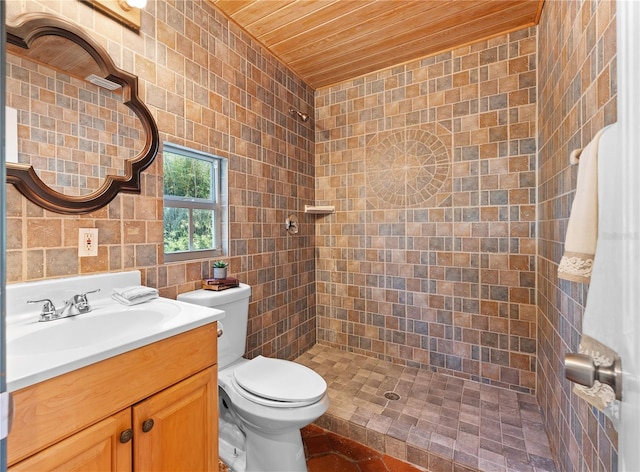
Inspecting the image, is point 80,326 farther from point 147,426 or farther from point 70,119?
point 70,119

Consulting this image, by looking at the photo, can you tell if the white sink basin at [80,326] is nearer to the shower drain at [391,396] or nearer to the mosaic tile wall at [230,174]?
the mosaic tile wall at [230,174]

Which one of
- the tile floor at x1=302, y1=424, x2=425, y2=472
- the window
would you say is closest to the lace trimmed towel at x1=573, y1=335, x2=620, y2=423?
the tile floor at x1=302, y1=424, x2=425, y2=472

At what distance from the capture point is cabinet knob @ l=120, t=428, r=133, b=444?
2.70 feet

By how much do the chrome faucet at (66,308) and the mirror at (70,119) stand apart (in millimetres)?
355

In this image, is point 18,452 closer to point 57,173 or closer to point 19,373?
point 19,373

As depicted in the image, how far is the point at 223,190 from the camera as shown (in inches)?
74.8

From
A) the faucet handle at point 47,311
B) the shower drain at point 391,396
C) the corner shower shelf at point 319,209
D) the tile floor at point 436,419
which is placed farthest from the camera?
the corner shower shelf at point 319,209

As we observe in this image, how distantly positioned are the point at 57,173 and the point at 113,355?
834 millimetres

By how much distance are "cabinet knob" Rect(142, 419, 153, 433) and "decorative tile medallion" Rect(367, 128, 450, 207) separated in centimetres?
212

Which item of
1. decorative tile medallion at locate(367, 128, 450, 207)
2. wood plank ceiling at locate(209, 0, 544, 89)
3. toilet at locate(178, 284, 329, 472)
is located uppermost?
wood plank ceiling at locate(209, 0, 544, 89)

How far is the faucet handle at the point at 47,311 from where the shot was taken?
102 cm

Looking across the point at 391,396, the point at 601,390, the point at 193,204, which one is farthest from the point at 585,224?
the point at 193,204

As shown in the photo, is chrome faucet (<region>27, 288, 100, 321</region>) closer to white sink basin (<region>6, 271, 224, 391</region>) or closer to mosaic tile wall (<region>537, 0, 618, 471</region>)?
white sink basin (<region>6, 271, 224, 391</region>)

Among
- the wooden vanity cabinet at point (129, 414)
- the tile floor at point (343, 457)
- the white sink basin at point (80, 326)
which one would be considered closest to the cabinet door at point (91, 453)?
the wooden vanity cabinet at point (129, 414)
